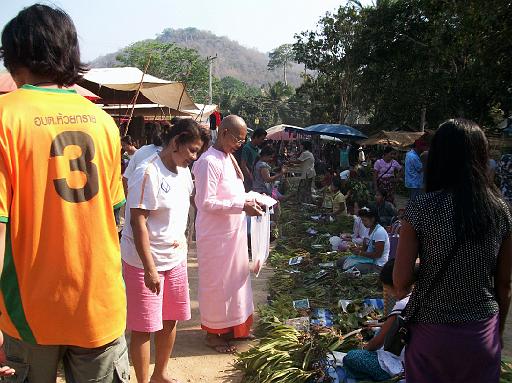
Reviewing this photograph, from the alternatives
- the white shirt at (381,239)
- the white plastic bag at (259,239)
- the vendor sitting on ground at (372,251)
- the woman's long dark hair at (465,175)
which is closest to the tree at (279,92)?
the vendor sitting on ground at (372,251)

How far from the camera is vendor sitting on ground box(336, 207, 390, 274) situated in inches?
213

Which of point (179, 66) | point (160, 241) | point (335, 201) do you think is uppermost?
point (179, 66)

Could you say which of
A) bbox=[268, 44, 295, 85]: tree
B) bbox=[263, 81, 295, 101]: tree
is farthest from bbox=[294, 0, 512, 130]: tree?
bbox=[268, 44, 295, 85]: tree

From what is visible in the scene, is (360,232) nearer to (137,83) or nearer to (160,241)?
(137,83)

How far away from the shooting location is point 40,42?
4.90 feet


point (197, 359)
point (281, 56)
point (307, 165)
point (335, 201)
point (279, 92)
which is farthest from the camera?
point (281, 56)

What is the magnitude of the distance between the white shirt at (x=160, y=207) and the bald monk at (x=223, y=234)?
45 cm

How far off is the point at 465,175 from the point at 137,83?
6.14 metres

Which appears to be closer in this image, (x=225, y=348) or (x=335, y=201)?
(x=225, y=348)

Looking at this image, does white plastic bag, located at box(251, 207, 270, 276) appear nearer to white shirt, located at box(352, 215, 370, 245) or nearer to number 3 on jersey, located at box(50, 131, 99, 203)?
number 3 on jersey, located at box(50, 131, 99, 203)

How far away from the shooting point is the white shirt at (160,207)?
276cm

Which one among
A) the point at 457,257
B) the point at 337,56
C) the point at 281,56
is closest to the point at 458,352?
the point at 457,257

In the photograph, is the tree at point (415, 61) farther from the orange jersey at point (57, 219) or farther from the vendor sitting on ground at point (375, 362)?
the orange jersey at point (57, 219)

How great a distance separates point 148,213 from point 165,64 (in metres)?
61.8
